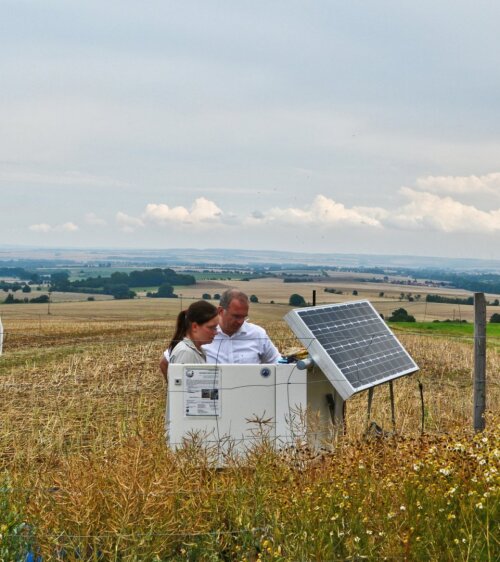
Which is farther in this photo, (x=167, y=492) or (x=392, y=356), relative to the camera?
(x=392, y=356)

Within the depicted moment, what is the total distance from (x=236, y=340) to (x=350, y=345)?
1024mm

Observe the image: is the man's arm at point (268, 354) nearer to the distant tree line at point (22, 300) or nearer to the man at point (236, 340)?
the man at point (236, 340)

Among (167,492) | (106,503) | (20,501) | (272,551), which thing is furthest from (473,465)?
(20,501)

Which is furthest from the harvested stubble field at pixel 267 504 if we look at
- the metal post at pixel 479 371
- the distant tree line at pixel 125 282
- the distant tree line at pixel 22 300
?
the distant tree line at pixel 125 282

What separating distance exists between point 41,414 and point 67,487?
6.07 meters

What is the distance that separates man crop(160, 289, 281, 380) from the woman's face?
0.80 ft

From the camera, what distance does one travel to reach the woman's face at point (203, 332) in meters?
6.50

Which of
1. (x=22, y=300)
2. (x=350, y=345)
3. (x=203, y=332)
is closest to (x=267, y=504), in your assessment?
(x=203, y=332)

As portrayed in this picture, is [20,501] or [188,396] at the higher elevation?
[188,396]

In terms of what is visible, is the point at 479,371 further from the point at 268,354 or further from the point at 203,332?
the point at 203,332

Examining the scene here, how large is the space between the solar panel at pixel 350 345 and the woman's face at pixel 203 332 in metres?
0.70

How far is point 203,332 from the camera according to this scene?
650cm

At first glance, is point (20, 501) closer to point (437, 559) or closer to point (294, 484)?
point (294, 484)

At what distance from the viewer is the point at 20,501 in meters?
4.88
